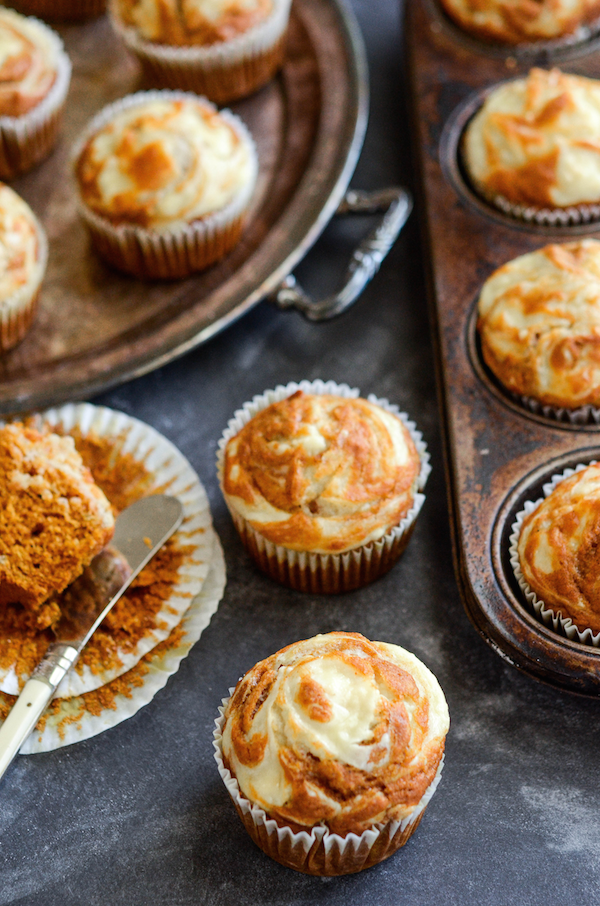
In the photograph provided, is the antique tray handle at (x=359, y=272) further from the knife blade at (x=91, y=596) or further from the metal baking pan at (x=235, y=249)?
the knife blade at (x=91, y=596)

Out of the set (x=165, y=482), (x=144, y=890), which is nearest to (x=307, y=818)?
(x=144, y=890)

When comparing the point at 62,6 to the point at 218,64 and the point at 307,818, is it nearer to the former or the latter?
the point at 218,64

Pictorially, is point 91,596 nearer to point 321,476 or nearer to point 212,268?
point 321,476

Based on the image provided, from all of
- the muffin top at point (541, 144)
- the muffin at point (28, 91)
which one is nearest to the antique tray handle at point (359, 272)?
the muffin top at point (541, 144)

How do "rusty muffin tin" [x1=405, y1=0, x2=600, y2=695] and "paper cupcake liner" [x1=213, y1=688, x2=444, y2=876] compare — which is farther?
"rusty muffin tin" [x1=405, y1=0, x2=600, y2=695]

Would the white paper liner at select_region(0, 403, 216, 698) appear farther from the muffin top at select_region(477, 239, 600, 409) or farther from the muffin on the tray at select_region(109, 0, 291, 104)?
the muffin on the tray at select_region(109, 0, 291, 104)

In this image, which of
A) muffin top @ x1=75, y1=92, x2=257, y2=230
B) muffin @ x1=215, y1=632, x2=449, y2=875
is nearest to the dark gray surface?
muffin @ x1=215, y1=632, x2=449, y2=875
